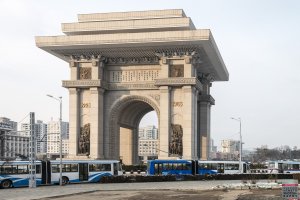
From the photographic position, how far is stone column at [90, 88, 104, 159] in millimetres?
60125

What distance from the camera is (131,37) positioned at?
57656 millimetres

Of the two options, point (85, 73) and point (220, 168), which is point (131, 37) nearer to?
point (85, 73)

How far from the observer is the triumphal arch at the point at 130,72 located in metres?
58.0

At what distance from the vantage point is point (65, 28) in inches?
2434

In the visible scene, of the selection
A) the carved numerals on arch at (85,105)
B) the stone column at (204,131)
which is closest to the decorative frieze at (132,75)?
the carved numerals on arch at (85,105)

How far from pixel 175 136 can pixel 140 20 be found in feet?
48.0

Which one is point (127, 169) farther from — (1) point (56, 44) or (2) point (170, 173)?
(1) point (56, 44)

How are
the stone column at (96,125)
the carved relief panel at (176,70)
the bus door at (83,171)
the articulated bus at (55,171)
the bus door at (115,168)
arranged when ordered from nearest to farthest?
the articulated bus at (55,171)
the bus door at (83,171)
the bus door at (115,168)
the carved relief panel at (176,70)
the stone column at (96,125)

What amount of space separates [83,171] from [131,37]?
17.9 m

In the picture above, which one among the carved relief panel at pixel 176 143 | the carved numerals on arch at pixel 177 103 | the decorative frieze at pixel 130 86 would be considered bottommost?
the carved relief panel at pixel 176 143

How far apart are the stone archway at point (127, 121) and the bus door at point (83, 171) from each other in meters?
13.9

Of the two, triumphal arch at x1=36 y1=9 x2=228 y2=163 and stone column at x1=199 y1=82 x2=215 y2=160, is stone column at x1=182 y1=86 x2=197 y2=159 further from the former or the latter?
stone column at x1=199 y1=82 x2=215 y2=160

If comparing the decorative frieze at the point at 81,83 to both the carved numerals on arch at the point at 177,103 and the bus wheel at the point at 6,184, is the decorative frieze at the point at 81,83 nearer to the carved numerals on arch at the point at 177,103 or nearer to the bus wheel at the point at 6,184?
the carved numerals on arch at the point at 177,103

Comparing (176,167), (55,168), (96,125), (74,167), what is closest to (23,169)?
(55,168)
